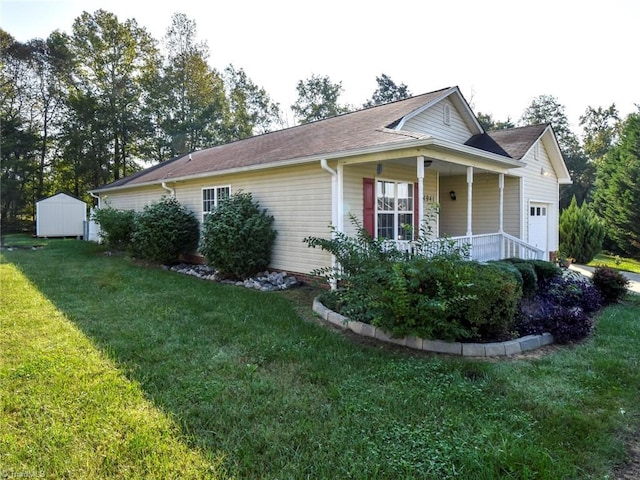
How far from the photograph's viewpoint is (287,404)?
322 centimetres

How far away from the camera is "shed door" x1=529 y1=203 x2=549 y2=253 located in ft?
42.0

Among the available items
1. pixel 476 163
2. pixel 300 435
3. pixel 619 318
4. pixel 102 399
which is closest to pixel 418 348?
pixel 300 435

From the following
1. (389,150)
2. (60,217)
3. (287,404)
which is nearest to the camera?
(287,404)

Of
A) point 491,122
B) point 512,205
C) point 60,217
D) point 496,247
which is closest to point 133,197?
point 60,217

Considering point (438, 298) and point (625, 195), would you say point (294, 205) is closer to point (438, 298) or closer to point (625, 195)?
point (438, 298)

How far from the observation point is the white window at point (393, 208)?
357 inches

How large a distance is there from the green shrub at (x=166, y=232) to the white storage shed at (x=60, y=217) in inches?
488

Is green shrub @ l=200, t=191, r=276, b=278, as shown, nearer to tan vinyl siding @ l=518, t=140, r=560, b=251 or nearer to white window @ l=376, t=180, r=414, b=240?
white window @ l=376, t=180, r=414, b=240

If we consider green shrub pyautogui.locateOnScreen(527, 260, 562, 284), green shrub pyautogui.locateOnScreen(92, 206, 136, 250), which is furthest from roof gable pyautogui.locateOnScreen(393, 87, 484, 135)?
green shrub pyautogui.locateOnScreen(92, 206, 136, 250)

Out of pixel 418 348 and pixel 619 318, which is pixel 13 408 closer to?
pixel 418 348

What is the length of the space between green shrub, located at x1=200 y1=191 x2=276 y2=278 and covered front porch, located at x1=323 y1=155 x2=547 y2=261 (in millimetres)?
1979

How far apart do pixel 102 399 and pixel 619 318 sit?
7332mm

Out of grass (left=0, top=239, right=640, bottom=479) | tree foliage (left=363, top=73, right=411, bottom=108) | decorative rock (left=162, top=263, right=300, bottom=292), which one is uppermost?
tree foliage (left=363, top=73, right=411, bottom=108)

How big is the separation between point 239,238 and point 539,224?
34.0 feet
